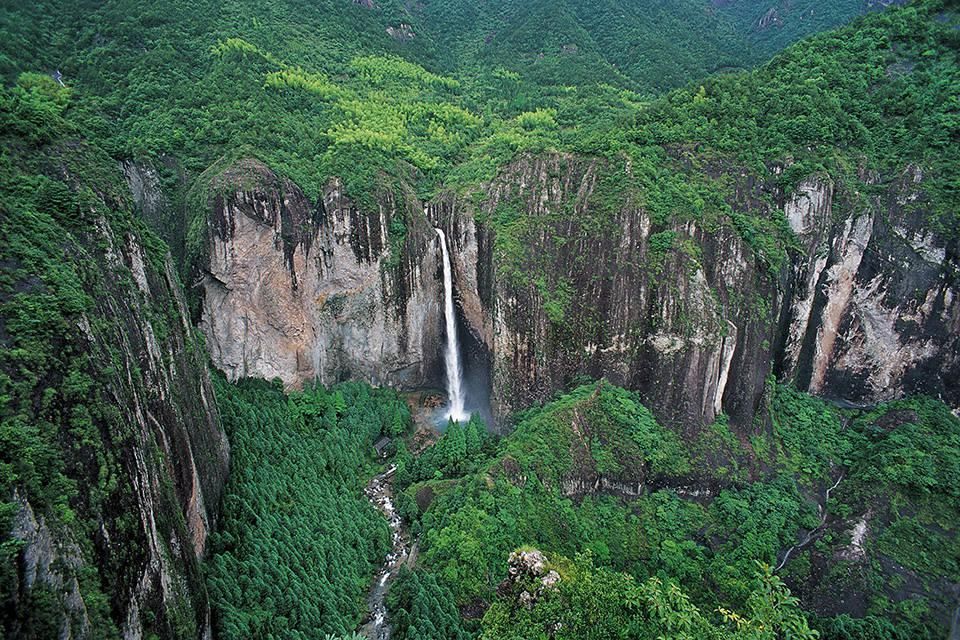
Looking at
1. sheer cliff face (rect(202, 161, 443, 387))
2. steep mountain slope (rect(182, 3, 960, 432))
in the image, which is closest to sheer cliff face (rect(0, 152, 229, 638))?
sheer cliff face (rect(202, 161, 443, 387))

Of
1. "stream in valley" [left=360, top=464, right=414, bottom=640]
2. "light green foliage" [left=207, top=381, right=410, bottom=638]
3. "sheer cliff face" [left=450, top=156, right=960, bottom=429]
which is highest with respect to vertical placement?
"sheer cliff face" [left=450, top=156, right=960, bottom=429]

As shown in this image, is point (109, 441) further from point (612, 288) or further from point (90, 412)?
point (612, 288)

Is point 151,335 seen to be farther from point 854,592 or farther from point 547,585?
point 854,592

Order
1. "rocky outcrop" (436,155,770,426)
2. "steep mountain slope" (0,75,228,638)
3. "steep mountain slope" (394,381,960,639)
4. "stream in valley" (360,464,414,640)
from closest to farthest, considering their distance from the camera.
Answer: "steep mountain slope" (0,75,228,638), "stream in valley" (360,464,414,640), "steep mountain slope" (394,381,960,639), "rocky outcrop" (436,155,770,426)

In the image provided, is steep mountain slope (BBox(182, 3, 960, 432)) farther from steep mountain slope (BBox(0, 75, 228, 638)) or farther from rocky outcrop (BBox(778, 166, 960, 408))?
steep mountain slope (BBox(0, 75, 228, 638))

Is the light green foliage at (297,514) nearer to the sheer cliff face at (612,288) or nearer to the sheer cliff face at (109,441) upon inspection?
the sheer cliff face at (109,441)

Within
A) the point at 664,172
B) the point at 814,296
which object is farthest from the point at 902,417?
the point at 664,172

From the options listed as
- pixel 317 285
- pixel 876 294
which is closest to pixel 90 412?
pixel 317 285

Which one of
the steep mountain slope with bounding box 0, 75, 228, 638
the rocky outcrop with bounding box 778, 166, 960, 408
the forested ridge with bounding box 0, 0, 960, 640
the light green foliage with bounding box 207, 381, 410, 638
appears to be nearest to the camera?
the steep mountain slope with bounding box 0, 75, 228, 638
